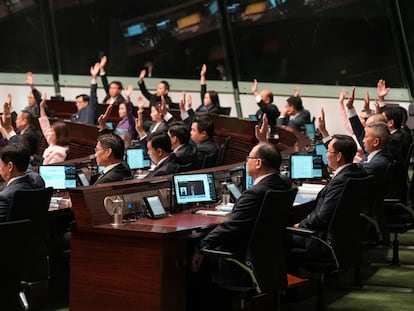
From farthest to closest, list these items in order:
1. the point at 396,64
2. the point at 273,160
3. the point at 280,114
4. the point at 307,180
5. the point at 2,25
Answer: the point at 2,25 < the point at 396,64 < the point at 280,114 < the point at 307,180 < the point at 273,160

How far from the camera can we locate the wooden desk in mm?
Answer: 5223

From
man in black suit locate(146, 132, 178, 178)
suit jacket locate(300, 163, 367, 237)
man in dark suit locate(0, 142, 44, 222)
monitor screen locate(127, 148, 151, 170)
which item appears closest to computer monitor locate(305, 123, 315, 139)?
monitor screen locate(127, 148, 151, 170)

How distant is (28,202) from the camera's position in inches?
220

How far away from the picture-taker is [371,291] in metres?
7.07

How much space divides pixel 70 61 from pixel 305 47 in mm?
4410

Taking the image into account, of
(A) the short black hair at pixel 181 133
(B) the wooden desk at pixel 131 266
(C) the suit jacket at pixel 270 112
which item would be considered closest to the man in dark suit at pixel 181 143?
(A) the short black hair at pixel 181 133

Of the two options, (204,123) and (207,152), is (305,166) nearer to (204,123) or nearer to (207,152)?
(207,152)

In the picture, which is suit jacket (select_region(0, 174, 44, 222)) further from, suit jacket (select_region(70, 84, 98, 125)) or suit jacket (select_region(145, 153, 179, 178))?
suit jacket (select_region(70, 84, 98, 125))

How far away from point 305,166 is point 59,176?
2.32 m

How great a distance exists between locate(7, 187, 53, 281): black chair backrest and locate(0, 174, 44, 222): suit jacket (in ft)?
0.22

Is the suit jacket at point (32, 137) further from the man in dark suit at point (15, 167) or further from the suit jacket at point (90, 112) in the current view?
the suit jacket at point (90, 112)

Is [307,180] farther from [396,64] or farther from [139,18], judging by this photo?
[139,18]

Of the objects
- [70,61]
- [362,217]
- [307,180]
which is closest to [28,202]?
[362,217]

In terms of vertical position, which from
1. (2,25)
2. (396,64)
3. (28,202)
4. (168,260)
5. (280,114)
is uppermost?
(2,25)
